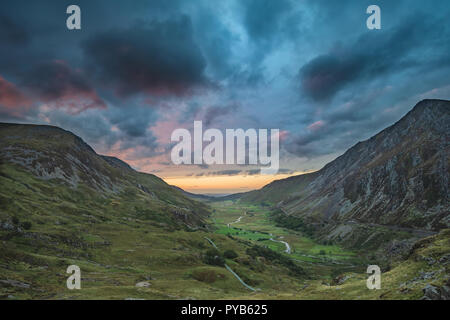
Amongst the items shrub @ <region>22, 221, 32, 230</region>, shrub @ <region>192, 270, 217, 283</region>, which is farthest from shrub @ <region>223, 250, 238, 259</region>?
shrub @ <region>22, 221, 32, 230</region>

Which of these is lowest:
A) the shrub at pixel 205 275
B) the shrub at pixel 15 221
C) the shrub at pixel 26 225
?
the shrub at pixel 205 275

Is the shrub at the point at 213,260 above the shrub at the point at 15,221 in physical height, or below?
below

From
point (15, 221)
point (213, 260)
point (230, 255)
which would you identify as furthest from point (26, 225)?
point (230, 255)

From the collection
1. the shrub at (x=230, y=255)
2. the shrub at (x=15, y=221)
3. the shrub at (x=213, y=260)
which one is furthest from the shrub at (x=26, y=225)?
the shrub at (x=230, y=255)

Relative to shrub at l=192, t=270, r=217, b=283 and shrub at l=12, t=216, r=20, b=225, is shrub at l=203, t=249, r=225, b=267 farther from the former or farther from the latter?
shrub at l=12, t=216, r=20, b=225

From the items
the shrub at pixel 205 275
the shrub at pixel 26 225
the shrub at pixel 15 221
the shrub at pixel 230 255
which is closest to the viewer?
the shrub at pixel 205 275

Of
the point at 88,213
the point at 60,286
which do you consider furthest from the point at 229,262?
the point at 88,213

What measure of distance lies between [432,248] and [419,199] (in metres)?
190

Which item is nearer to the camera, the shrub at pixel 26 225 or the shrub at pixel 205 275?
the shrub at pixel 205 275

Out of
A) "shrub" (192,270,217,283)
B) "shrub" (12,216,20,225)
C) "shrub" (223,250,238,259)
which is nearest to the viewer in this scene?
"shrub" (192,270,217,283)

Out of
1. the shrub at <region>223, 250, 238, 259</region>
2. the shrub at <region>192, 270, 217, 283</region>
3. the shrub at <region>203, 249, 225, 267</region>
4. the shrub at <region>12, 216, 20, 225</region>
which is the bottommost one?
the shrub at <region>223, 250, 238, 259</region>

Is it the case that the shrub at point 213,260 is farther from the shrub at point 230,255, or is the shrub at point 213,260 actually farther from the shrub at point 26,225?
the shrub at point 26,225

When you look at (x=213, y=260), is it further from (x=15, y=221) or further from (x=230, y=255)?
(x=15, y=221)

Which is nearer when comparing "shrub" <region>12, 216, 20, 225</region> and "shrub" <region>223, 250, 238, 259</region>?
"shrub" <region>12, 216, 20, 225</region>
